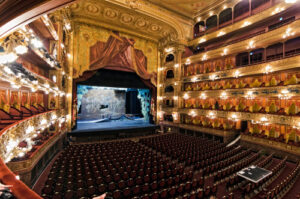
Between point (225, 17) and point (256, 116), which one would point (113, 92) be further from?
point (256, 116)

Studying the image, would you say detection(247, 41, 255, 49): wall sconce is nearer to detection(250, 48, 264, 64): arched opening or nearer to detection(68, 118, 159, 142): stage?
detection(250, 48, 264, 64): arched opening

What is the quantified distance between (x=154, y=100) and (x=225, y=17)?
14.4 m

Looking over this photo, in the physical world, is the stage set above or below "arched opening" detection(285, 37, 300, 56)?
below

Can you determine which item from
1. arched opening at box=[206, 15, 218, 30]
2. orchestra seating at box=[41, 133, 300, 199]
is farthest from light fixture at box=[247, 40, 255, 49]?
orchestra seating at box=[41, 133, 300, 199]

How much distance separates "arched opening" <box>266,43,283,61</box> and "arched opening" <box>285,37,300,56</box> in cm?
45

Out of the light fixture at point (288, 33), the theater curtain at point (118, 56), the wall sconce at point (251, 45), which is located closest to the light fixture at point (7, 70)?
the theater curtain at point (118, 56)

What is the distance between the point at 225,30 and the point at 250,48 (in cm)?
386

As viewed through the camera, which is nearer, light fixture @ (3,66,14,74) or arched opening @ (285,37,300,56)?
light fixture @ (3,66,14,74)

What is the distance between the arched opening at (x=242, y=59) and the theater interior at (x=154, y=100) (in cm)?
10

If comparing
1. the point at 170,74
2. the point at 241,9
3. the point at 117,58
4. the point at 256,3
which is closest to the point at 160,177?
the point at 117,58

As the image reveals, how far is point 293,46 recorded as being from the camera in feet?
46.6

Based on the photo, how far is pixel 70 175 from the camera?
22.9 feet

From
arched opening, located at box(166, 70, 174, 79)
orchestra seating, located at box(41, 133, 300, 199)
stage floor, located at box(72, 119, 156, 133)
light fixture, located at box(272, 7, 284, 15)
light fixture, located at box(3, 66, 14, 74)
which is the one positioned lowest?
orchestra seating, located at box(41, 133, 300, 199)

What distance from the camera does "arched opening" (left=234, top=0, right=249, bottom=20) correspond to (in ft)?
57.9
